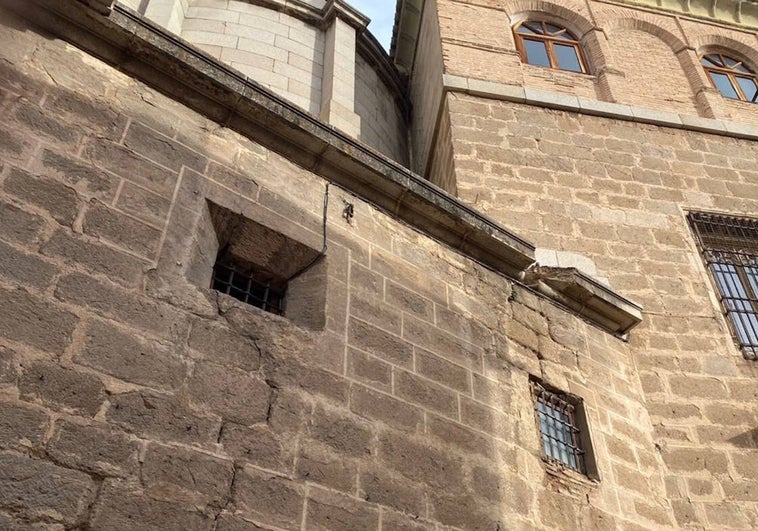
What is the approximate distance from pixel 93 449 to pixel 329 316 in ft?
4.85

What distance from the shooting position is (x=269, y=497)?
9.89 ft

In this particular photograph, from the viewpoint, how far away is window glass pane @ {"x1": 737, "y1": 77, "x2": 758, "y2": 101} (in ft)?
32.5

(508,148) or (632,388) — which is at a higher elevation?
(508,148)

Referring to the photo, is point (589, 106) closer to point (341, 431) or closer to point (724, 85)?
point (724, 85)

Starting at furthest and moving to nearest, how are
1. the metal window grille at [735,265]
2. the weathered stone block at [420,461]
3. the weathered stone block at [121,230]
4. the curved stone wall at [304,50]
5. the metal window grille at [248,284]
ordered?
the curved stone wall at [304,50], the metal window grille at [735,265], the metal window grille at [248,284], the weathered stone block at [420,461], the weathered stone block at [121,230]

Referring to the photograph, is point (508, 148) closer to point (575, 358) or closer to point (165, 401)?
point (575, 358)

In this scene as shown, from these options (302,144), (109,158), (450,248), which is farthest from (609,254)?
(109,158)

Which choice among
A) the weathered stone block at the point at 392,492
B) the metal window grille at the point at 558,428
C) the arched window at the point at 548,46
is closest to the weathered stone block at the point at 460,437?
the weathered stone block at the point at 392,492

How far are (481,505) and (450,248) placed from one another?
5.95 feet

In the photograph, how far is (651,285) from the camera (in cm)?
643

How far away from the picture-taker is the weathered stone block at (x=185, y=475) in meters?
2.74

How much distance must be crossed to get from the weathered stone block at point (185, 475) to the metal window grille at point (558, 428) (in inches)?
90.3

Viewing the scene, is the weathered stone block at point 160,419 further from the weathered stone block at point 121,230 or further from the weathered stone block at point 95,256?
the weathered stone block at point 121,230

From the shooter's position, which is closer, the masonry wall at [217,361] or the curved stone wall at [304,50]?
the masonry wall at [217,361]
